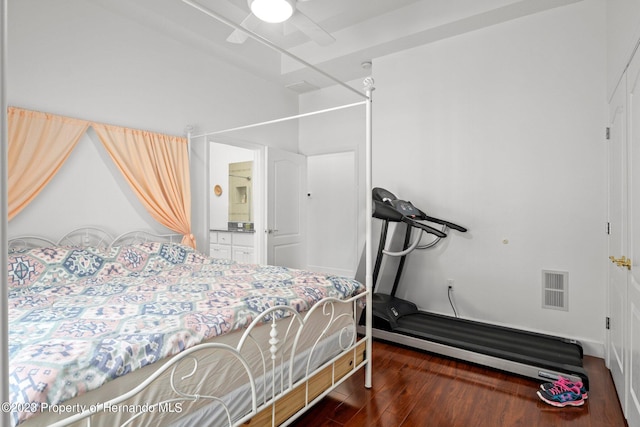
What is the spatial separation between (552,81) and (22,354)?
13.1 ft

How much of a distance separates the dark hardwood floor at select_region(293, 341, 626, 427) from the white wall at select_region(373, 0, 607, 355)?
2.82ft

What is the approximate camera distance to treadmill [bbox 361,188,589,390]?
2.49m

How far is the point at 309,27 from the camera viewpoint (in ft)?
8.75

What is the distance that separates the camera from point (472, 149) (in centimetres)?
357

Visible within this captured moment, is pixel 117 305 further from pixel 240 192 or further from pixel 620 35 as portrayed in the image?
pixel 240 192

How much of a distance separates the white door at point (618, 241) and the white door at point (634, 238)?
6.3 inches

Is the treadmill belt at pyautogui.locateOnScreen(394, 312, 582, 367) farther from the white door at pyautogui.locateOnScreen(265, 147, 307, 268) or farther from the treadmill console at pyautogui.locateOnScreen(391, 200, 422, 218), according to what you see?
the white door at pyautogui.locateOnScreen(265, 147, 307, 268)

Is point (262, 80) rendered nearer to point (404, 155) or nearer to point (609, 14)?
point (404, 155)

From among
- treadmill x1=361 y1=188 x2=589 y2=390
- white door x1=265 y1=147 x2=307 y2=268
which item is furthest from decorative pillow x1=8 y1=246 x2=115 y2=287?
treadmill x1=361 y1=188 x2=589 y2=390

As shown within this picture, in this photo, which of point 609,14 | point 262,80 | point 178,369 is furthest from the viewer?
point 262,80

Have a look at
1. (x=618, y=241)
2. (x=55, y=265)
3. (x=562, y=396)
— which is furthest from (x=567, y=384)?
(x=55, y=265)

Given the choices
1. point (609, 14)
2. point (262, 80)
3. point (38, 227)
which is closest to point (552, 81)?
point (609, 14)

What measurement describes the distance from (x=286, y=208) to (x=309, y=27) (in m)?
2.54

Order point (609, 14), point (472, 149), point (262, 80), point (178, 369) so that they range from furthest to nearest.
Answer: point (262, 80), point (472, 149), point (609, 14), point (178, 369)
